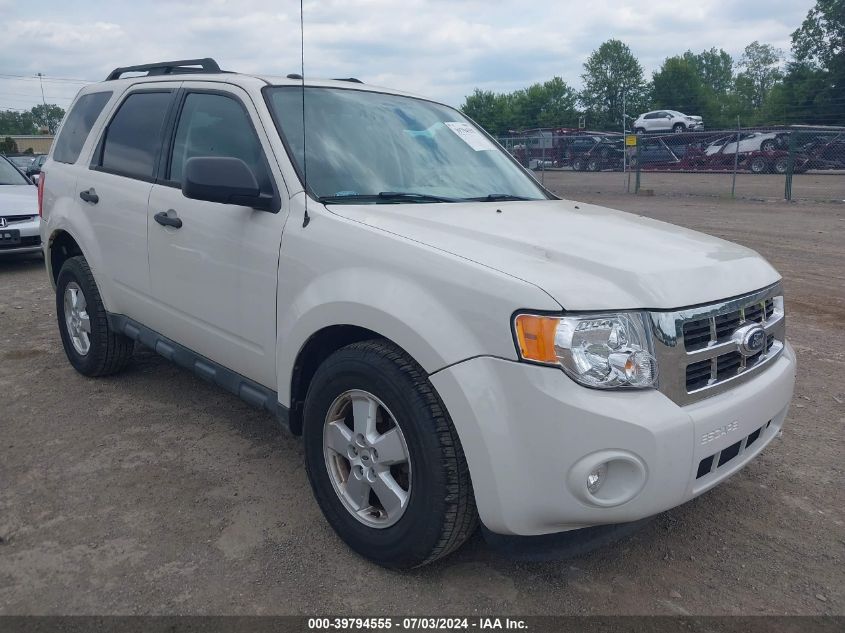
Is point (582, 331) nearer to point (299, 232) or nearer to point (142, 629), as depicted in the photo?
point (299, 232)

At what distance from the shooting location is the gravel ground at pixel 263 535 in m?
2.69

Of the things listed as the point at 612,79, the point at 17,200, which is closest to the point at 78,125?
the point at 17,200

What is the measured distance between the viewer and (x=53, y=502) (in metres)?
3.38

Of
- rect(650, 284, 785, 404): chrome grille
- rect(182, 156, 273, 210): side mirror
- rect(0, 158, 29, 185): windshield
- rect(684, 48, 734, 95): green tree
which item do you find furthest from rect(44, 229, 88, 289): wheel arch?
rect(684, 48, 734, 95): green tree

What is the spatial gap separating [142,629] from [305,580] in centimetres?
58

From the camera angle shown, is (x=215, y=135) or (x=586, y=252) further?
(x=215, y=135)

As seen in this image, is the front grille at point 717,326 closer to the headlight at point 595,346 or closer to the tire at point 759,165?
the headlight at point 595,346

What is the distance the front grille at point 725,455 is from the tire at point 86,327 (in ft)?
11.9

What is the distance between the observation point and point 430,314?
252 centimetres

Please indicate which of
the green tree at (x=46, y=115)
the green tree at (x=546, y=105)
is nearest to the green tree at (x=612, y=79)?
the green tree at (x=546, y=105)

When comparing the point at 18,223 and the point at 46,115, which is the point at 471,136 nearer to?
the point at 18,223

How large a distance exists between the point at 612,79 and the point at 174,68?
8367 cm

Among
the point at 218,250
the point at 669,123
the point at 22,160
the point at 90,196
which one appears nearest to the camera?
the point at 218,250

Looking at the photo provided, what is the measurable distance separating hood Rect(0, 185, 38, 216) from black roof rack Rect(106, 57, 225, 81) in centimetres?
506
